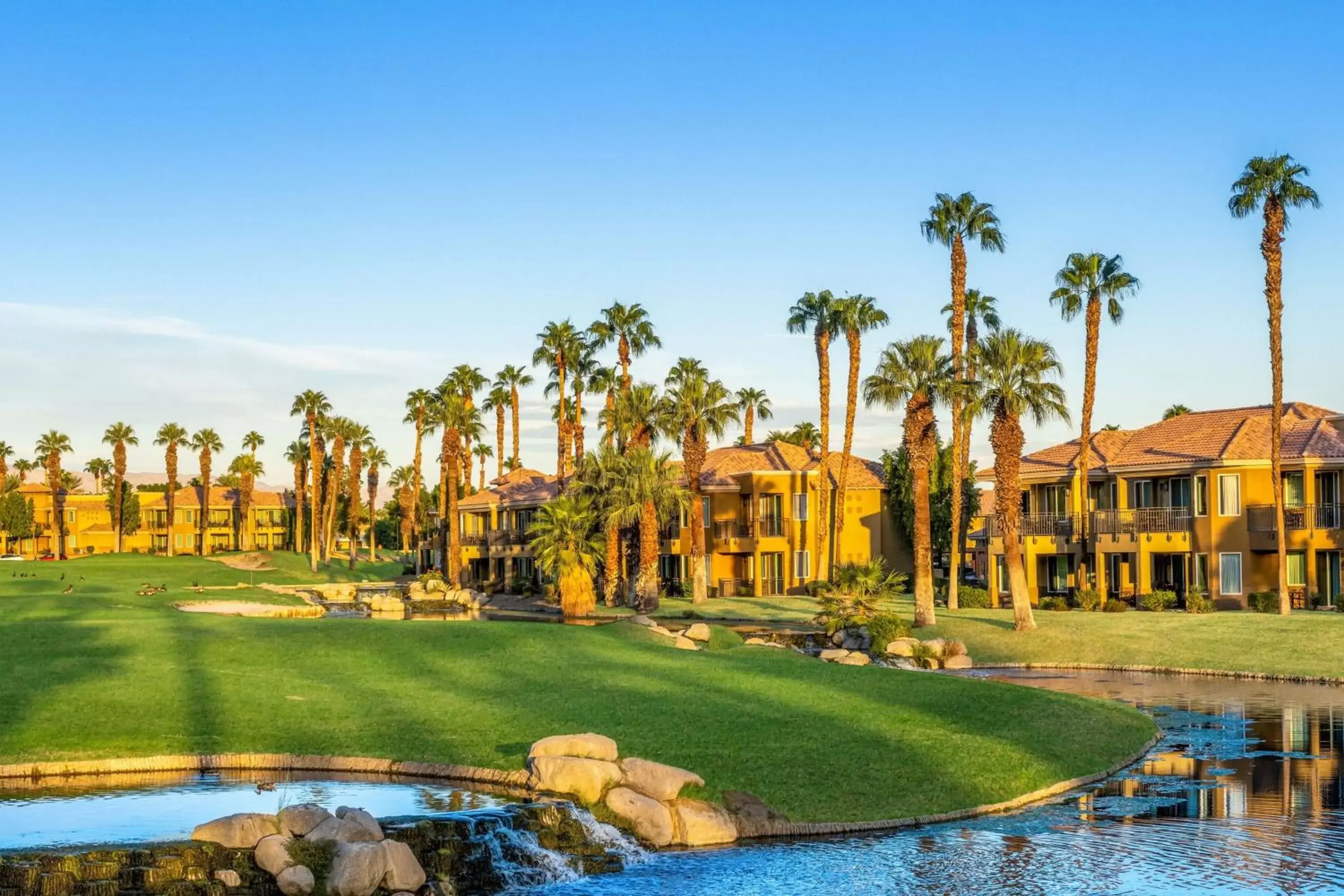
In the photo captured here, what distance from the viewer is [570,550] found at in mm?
63906

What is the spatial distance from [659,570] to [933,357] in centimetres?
3348

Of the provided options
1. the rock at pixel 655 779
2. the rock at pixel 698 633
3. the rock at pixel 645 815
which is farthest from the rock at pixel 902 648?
the rock at pixel 645 815

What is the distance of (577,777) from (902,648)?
26.6 metres

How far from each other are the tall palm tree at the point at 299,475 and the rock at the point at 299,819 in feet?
397

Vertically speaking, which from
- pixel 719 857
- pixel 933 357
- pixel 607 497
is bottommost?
pixel 719 857

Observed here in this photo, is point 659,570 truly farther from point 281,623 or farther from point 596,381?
point 281,623

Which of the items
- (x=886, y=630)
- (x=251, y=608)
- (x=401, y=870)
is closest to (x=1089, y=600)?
(x=886, y=630)

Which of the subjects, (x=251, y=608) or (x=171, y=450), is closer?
(x=251, y=608)

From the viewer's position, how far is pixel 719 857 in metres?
18.2

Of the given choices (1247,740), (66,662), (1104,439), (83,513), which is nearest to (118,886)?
(66,662)

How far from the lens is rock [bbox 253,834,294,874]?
15.6m

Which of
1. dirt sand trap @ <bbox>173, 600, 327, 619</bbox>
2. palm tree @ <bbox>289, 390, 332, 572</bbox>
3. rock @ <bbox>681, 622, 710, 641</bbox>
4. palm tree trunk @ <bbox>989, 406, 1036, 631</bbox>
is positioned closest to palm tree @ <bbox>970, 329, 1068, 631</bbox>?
palm tree trunk @ <bbox>989, 406, 1036, 631</bbox>

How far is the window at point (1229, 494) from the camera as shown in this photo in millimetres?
59000

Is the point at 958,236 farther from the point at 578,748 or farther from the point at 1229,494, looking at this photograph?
the point at 578,748
